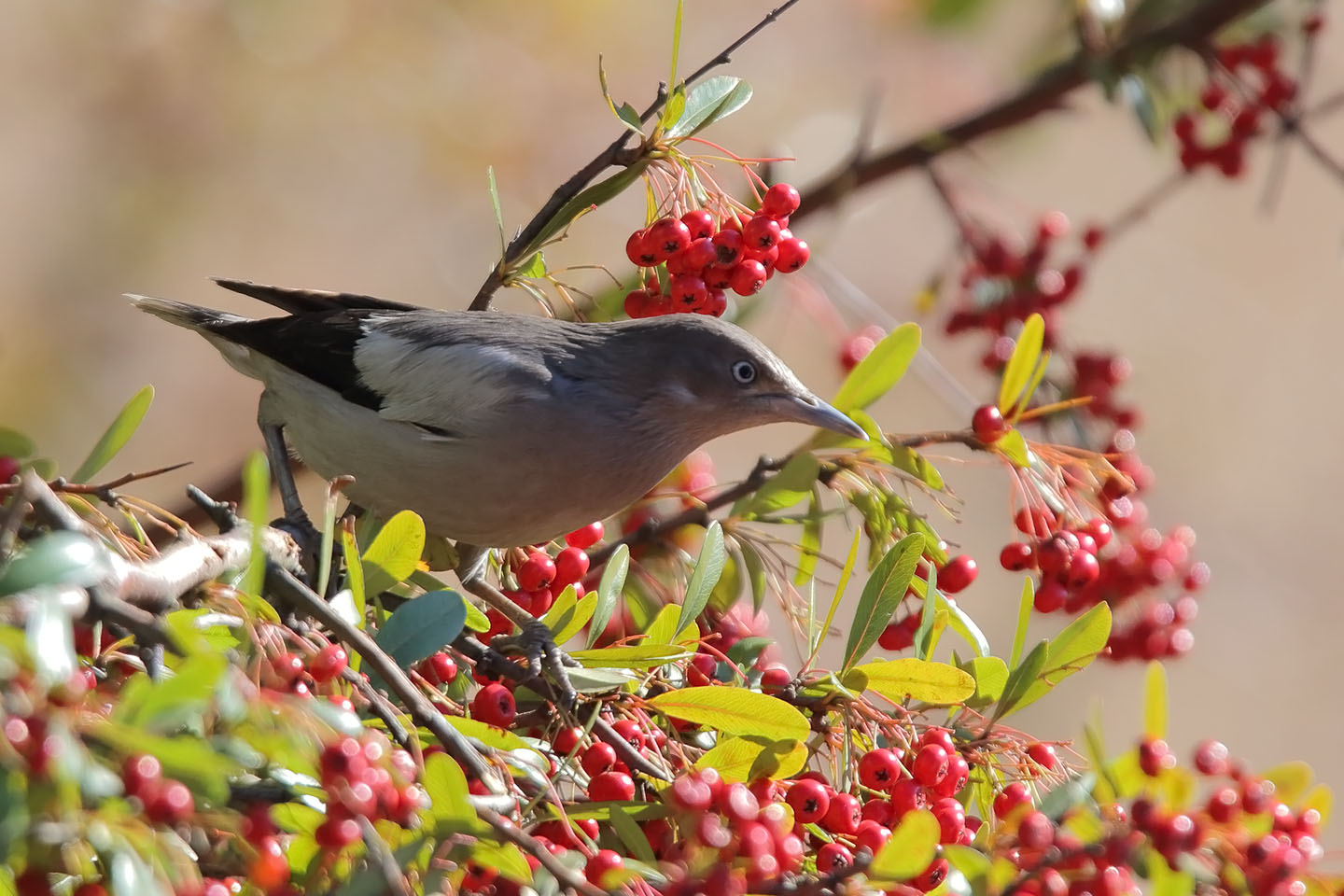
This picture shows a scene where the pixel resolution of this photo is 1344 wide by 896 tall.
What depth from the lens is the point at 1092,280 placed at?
10.8 meters

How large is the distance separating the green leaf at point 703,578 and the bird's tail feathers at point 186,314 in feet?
8.27

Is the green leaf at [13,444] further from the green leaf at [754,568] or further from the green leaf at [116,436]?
the green leaf at [754,568]

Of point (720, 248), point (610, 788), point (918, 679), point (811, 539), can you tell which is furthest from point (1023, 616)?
point (720, 248)

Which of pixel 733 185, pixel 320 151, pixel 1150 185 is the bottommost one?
pixel 733 185

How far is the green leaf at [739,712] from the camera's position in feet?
8.33

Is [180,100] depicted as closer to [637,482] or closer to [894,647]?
[637,482]

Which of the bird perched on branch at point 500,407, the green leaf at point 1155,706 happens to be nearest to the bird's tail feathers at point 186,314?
the bird perched on branch at point 500,407

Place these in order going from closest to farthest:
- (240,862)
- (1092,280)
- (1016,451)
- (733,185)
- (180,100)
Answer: (240,862) < (1016,451) < (733,185) < (180,100) < (1092,280)

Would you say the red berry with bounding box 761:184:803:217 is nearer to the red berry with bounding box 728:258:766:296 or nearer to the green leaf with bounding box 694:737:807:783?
the red berry with bounding box 728:258:766:296

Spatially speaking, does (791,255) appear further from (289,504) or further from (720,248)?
(289,504)

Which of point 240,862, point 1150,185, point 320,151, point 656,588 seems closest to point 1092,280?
point 1150,185

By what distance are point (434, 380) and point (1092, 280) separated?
811 cm

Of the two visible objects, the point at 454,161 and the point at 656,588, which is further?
the point at 454,161

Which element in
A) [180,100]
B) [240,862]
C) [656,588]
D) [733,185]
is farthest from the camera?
[180,100]
